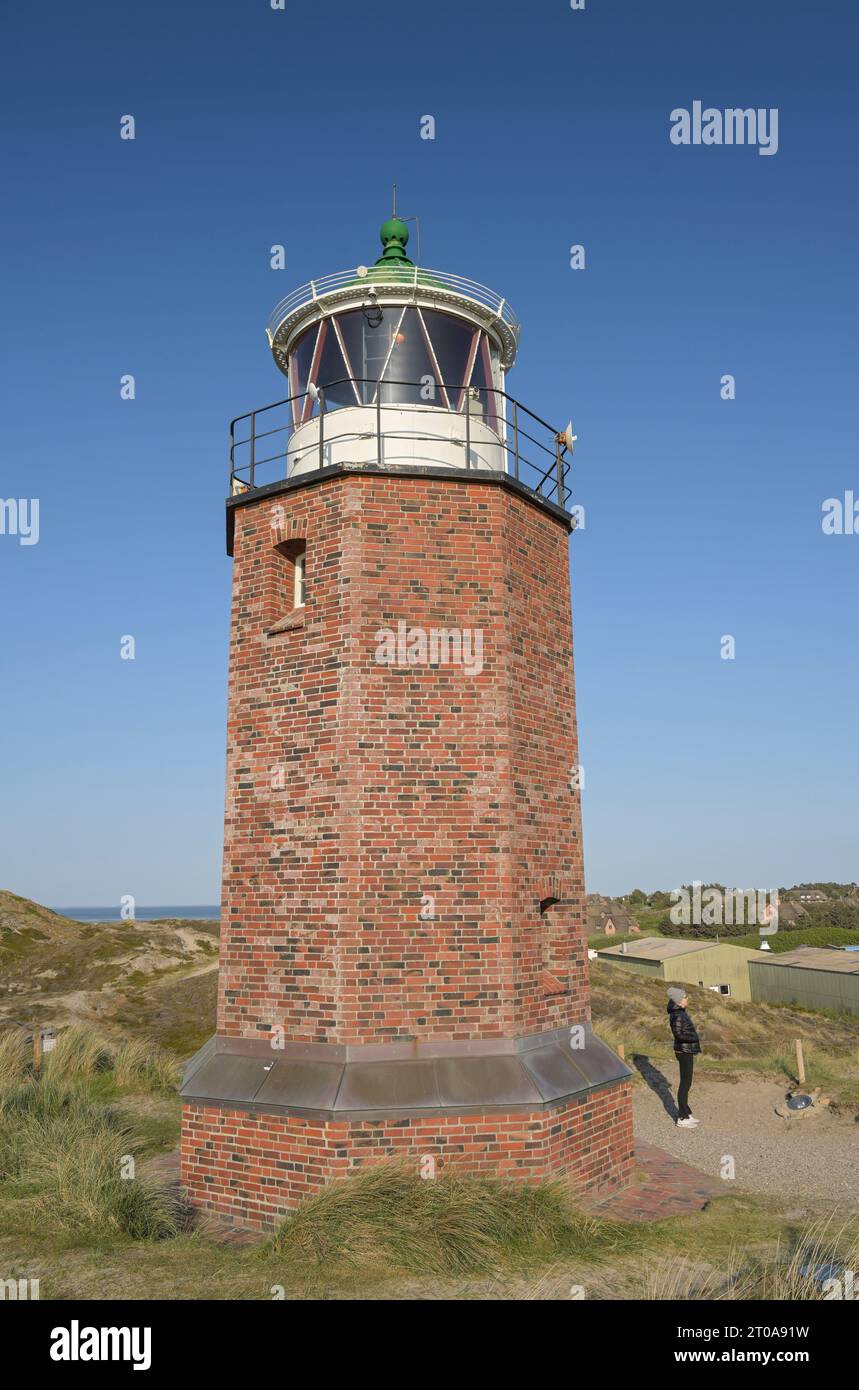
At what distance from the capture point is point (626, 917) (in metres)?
84.7

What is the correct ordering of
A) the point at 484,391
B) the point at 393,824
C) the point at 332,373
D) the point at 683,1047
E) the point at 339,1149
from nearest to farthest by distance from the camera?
the point at 339,1149 → the point at 393,824 → the point at 332,373 → the point at 484,391 → the point at 683,1047

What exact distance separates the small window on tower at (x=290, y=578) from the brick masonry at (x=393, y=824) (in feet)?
0.11

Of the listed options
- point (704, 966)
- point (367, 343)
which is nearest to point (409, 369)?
point (367, 343)

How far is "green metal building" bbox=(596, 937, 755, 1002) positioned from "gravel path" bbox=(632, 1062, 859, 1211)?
23.5 m

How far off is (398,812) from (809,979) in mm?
30471

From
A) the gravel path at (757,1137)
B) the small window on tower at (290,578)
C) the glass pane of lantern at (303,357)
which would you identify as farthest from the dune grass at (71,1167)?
the glass pane of lantern at (303,357)

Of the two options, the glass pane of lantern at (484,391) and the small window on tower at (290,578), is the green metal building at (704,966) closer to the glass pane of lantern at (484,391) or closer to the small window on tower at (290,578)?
the glass pane of lantern at (484,391)

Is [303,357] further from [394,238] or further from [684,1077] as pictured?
[684,1077]

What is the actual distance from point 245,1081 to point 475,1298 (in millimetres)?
3263

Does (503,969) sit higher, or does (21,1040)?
(503,969)

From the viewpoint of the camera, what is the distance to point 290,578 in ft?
32.4

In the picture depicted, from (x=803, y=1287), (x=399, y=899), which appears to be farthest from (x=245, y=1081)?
(x=803, y=1287)
